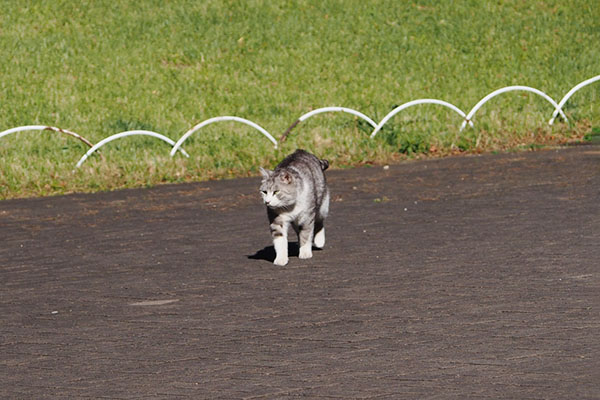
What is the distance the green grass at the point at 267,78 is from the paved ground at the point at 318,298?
3.55 metres

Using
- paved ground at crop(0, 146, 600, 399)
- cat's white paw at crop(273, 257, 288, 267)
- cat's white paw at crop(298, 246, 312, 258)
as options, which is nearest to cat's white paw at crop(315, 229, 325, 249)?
paved ground at crop(0, 146, 600, 399)

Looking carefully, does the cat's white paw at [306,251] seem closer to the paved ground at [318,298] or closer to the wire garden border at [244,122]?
the paved ground at [318,298]

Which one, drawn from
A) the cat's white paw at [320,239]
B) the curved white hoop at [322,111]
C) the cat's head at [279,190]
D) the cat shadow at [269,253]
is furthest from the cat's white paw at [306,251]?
the curved white hoop at [322,111]

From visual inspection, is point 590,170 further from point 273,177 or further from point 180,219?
point 273,177

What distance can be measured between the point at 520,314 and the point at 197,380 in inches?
111

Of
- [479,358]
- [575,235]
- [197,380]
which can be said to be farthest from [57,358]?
[575,235]

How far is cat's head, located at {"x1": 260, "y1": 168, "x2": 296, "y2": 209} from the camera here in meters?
10.9

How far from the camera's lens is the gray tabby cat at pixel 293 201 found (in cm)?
1094

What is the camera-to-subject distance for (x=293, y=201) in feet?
36.3

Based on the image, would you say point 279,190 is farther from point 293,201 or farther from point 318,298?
point 318,298

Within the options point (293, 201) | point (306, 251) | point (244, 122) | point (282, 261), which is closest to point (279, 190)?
point (293, 201)

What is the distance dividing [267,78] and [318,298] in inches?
797

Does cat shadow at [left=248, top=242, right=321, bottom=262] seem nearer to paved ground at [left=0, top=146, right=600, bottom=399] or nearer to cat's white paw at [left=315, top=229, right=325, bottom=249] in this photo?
paved ground at [left=0, top=146, right=600, bottom=399]

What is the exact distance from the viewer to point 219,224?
14.2 m
